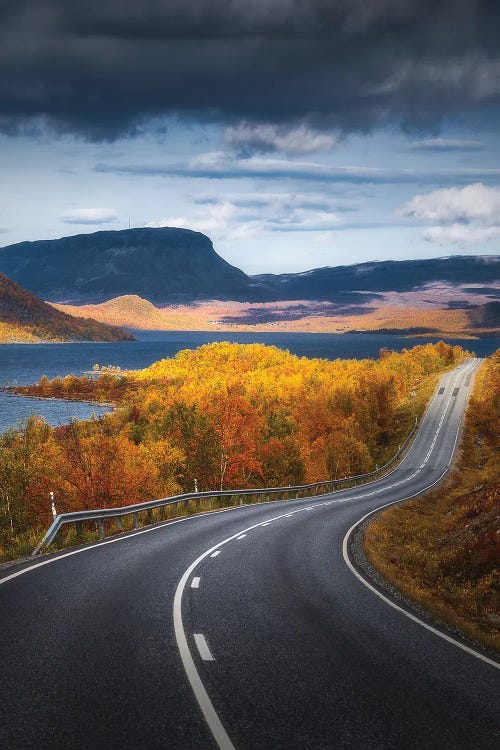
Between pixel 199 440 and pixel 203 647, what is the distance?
163 ft

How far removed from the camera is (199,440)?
5741 cm

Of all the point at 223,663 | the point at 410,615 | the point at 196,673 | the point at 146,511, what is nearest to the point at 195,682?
the point at 196,673

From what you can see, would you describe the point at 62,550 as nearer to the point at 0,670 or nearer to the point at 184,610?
the point at 184,610

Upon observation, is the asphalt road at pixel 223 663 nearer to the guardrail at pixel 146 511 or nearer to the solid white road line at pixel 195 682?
the solid white road line at pixel 195 682

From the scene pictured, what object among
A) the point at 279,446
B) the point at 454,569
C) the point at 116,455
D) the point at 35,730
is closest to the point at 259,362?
the point at 279,446

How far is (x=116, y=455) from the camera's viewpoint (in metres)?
45.9

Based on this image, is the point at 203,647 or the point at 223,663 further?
the point at 203,647

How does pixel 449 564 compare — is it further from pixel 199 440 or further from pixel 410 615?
pixel 199 440

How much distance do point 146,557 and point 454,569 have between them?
26.5 ft

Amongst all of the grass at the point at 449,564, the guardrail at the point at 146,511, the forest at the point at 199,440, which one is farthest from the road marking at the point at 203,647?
the forest at the point at 199,440

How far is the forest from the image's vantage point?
38.6 meters

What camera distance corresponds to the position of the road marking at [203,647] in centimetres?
762

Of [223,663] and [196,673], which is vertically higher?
[196,673]

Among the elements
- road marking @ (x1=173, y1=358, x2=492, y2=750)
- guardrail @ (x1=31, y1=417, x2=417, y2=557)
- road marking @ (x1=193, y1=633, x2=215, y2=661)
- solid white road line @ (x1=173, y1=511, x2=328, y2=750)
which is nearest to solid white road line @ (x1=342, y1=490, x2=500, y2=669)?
road marking @ (x1=173, y1=358, x2=492, y2=750)
